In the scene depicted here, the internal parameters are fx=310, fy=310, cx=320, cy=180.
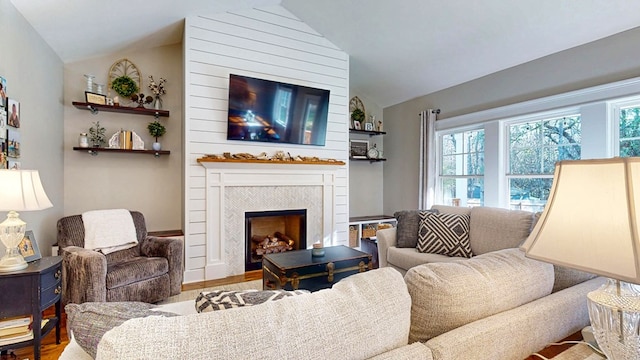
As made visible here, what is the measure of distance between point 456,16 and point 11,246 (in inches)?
159

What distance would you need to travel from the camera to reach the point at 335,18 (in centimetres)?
379

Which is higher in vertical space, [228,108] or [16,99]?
[228,108]

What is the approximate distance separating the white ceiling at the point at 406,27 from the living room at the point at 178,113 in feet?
0.44

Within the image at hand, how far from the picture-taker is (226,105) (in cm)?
368

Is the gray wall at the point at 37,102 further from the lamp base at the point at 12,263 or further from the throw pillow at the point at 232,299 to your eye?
the throw pillow at the point at 232,299

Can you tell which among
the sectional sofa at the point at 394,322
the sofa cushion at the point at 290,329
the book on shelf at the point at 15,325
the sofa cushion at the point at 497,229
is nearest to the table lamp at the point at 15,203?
the book on shelf at the point at 15,325

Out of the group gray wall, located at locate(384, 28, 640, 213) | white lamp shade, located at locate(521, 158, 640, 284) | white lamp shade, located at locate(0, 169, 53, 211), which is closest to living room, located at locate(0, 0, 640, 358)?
gray wall, located at locate(384, 28, 640, 213)

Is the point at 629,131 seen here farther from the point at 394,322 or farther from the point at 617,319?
the point at 394,322

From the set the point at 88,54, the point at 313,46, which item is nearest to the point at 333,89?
the point at 313,46

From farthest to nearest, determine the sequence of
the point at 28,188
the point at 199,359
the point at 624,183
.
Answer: the point at 28,188, the point at 624,183, the point at 199,359

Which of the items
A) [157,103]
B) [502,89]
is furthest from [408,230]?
[157,103]

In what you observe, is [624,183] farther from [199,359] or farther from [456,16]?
[456,16]

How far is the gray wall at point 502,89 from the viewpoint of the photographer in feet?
9.08

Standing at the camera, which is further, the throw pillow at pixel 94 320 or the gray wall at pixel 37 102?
the gray wall at pixel 37 102
